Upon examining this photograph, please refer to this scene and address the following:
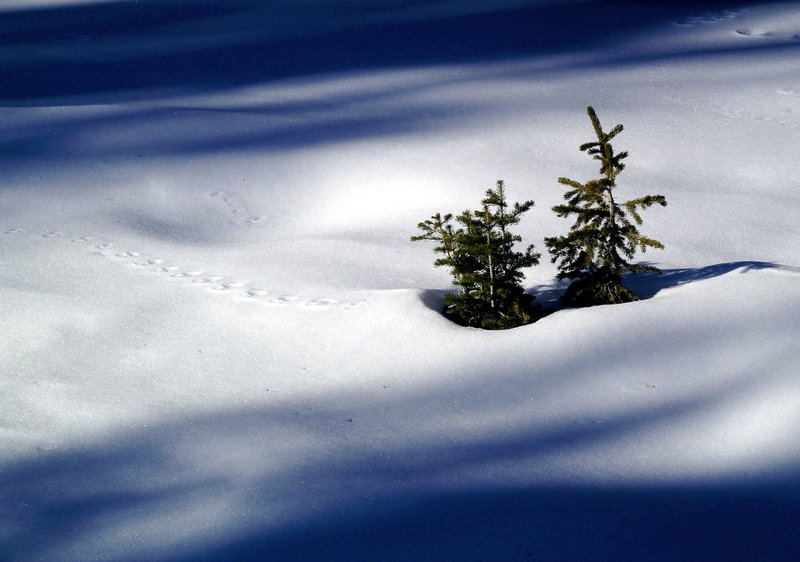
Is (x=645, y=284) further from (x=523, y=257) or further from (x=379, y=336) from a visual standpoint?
(x=379, y=336)

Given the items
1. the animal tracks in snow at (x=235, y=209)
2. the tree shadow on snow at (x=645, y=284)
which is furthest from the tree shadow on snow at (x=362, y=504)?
the animal tracks in snow at (x=235, y=209)

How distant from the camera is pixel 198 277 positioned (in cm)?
482

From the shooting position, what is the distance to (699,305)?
387 centimetres

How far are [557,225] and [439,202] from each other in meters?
0.97

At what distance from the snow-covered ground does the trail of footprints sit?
2 centimetres

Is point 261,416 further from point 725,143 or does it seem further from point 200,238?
point 725,143

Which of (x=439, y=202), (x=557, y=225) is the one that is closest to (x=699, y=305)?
(x=557, y=225)

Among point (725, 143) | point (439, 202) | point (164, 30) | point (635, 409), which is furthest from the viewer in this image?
point (164, 30)

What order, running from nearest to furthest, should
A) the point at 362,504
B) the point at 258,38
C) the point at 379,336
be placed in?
the point at 362,504 → the point at 379,336 → the point at 258,38

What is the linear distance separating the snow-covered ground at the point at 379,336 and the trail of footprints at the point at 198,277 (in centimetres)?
2

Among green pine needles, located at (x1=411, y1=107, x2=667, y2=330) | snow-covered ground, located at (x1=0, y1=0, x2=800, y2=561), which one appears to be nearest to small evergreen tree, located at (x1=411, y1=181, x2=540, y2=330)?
green pine needles, located at (x1=411, y1=107, x2=667, y2=330)

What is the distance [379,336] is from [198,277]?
143 cm

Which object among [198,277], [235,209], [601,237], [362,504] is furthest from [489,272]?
[235,209]

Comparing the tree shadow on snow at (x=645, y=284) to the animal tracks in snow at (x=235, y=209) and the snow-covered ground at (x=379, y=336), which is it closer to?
the snow-covered ground at (x=379, y=336)
